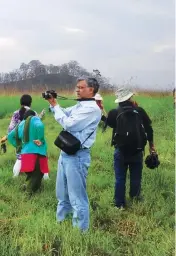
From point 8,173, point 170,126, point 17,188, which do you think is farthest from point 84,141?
point 170,126

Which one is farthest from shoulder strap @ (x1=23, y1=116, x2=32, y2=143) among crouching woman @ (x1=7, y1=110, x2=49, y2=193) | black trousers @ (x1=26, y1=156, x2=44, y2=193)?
black trousers @ (x1=26, y1=156, x2=44, y2=193)

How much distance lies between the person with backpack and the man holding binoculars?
38.0 inches

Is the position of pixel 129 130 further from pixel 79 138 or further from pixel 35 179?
pixel 35 179

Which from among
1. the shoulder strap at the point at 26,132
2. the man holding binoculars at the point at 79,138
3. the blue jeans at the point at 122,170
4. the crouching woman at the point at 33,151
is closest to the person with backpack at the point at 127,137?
the blue jeans at the point at 122,170

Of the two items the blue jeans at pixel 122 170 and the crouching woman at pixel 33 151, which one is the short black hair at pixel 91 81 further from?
the crouching woman at pixel 33 151

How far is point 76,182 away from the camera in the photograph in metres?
4.26

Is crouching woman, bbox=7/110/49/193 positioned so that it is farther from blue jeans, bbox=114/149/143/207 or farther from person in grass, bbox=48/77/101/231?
person in grass, bbox=48/77/101/231

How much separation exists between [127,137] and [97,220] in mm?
1052

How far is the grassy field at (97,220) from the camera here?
3.84 m

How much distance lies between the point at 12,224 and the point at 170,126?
24.4ft

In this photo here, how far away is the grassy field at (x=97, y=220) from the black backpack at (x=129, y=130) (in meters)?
0.77

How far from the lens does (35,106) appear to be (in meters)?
17.8

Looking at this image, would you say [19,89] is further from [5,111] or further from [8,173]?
[8,173]

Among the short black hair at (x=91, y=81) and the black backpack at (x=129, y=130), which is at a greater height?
the short black hair at (x=91, y=81)
